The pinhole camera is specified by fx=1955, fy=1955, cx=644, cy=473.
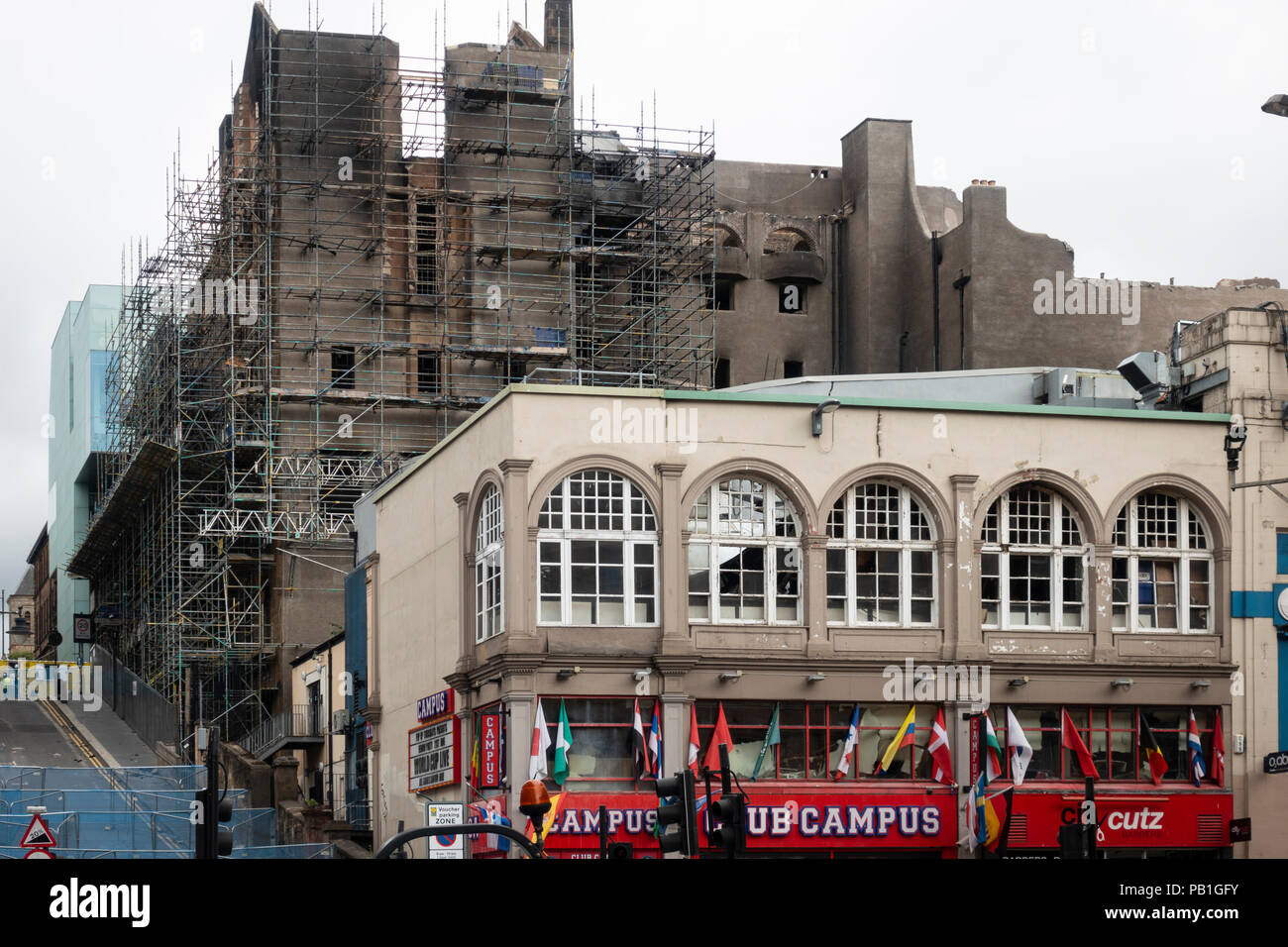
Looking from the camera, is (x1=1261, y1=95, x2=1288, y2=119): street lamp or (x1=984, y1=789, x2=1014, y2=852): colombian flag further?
(x1=984, y1=789, x2=1014, y2=852): colombian flag

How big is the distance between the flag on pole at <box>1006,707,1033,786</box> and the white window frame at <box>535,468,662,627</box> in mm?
8164

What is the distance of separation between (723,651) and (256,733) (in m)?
30.1

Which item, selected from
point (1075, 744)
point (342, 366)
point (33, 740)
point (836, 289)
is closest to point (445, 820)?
point (1075, 744)

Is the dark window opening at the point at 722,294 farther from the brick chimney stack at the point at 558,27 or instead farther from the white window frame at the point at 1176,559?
the white window frame at the point at 1176,559

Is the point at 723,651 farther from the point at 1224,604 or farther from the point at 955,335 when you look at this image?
Result: the point at 955,335

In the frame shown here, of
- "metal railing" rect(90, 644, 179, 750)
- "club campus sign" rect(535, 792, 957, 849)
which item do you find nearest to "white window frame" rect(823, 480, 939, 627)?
"club campus sign" rect(535, 792, 957, 849)

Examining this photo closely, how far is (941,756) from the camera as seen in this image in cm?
4191

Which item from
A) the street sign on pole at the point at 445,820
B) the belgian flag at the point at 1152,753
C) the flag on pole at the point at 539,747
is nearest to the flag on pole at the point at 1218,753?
the belgian flag at the point at 1152,753

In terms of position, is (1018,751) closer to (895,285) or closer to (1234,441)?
(1234,441)

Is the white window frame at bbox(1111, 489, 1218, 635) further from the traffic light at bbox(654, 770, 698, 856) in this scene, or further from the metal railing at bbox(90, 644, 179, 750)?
the metal railing at bbox(90, 644, 179, 750)

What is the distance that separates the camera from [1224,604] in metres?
44.3

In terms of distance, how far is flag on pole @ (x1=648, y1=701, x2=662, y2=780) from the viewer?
39919 mm

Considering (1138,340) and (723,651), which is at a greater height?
(1138,340)
